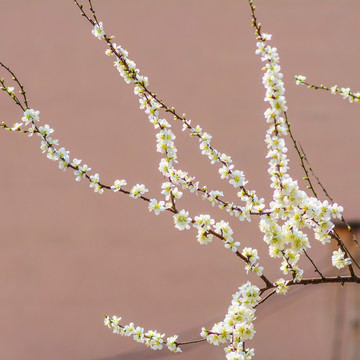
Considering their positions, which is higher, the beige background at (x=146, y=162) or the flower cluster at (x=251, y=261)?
the beige background at (x=146, y=162)

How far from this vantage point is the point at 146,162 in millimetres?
3699

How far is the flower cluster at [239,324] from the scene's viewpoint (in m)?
2.11

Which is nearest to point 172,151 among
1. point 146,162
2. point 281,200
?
point 281,200

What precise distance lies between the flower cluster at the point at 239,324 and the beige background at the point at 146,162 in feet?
4.68

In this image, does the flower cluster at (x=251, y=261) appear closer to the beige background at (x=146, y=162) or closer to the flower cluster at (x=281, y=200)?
the flower cluster at (x=281, y=200)

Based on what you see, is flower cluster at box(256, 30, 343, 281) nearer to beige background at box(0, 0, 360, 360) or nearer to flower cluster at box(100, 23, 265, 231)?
flower cluster at box(100, 23, 265, 231)

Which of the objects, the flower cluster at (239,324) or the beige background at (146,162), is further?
the beige background at (146,162)

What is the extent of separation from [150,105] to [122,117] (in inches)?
63.9

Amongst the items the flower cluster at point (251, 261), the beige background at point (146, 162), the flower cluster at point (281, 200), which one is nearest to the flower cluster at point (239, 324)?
the flower cluster at point (251, 261)

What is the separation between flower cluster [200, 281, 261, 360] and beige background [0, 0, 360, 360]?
56.1 inches

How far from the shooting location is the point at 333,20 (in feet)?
12.6

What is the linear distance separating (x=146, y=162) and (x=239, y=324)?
1.72 m

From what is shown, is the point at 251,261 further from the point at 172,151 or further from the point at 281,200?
the point at 172,151

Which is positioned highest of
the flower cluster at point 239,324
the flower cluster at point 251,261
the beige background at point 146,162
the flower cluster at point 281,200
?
the beige background at point 146,162
